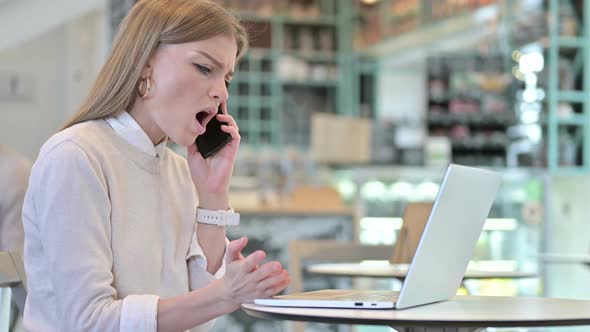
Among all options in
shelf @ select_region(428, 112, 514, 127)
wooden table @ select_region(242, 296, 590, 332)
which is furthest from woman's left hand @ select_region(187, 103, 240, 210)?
shelf @ select_region(428, 112, 514, 127)

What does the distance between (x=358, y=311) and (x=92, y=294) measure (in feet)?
1.34

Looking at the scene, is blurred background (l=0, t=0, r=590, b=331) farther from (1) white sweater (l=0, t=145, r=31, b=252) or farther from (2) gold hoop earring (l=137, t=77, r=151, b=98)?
(1) white sweater (l=0, t=145, r=31, b=252)

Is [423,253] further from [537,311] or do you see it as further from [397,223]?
[397,223]

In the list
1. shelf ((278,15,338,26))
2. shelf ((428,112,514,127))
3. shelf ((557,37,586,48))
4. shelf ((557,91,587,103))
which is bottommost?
shelf ((428,112,514,127))

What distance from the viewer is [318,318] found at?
4.34 ft

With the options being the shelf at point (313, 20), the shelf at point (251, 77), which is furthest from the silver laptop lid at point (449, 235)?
the shelf at point (313, 20)

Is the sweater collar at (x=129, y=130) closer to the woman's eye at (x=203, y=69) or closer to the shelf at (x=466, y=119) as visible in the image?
the woman's eye at (x=203, y=69)

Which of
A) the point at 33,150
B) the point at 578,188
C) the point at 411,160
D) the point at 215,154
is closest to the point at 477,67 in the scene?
the point at 411,160

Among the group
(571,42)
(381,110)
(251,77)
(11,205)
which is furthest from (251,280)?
(381,110)

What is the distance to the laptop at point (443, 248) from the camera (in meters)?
1.43

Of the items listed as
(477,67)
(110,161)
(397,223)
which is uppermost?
(477,67)

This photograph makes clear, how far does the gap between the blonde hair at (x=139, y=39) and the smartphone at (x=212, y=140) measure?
0.19m

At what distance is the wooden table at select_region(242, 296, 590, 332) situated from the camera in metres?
1.32

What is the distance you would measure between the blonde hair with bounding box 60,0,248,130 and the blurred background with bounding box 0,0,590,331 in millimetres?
360
